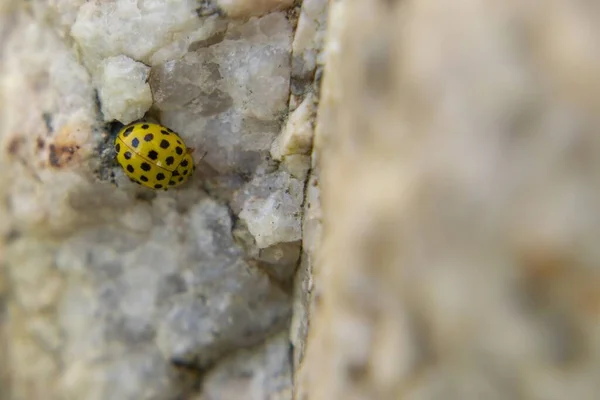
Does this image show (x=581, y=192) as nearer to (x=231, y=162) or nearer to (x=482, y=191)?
(x=482, y=191)

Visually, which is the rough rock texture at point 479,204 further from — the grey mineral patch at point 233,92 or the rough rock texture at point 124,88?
the rough rock texture at point 124,88

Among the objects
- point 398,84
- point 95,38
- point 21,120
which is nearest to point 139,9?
point 95,38

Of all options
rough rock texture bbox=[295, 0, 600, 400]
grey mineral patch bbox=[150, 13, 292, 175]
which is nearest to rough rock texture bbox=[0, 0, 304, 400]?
grey mineral patch bbox=[150, 13, 292, 175]

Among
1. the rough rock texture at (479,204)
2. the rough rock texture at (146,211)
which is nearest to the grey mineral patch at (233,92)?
the rough rock texture at (146,211)

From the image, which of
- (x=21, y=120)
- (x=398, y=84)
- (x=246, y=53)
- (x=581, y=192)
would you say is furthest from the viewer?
(x=21, y=120)

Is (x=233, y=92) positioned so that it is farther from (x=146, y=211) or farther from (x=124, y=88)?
(x=146, y=211)

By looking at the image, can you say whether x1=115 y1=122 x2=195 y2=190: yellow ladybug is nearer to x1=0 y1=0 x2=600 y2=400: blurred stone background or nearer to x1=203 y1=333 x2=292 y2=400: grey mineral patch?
x1=0 y1=0 x2=600 y2=400: blurred stone background

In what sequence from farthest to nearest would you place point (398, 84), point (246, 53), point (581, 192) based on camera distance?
point (246, 53)
point (398, 84)
point (581, 192)
